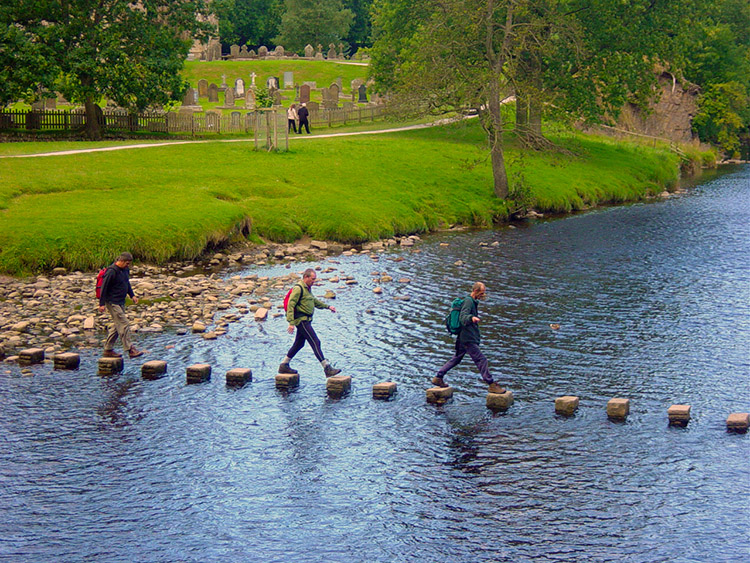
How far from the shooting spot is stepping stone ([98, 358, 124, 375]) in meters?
23.3

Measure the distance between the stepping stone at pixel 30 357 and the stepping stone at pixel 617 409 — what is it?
587 inches

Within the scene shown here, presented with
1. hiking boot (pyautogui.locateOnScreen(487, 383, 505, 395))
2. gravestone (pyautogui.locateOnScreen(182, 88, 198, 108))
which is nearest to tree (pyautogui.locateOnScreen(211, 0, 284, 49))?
gravestone (pyautogui.locateOnScreen(182, 88, 198, 108))

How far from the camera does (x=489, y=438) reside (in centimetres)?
1928

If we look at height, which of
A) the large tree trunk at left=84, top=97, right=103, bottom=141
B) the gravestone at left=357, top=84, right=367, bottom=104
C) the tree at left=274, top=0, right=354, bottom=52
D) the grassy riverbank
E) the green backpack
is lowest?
the green backpack

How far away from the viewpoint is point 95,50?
55.9m

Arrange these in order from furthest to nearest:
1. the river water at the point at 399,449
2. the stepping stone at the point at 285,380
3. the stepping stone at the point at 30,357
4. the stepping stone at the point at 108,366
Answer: the stepping stone at the point at 30,357, the stepping stone at the point at 108,366, the stepping stone at the point at 285,380, the river water at the point at 399,449

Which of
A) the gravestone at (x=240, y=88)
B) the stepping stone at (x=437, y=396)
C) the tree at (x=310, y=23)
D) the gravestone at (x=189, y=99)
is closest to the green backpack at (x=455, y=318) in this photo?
the stepping stone at (x=437, y=396)

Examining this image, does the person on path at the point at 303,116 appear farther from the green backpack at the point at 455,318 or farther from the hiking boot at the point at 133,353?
the green backpack at the point at 455,318

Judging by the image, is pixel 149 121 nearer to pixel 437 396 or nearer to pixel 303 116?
pixel 303 116

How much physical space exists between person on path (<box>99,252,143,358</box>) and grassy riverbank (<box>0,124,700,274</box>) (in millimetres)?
10210

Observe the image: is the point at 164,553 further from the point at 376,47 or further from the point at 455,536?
the point at 376,47

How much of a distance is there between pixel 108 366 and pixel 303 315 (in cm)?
537

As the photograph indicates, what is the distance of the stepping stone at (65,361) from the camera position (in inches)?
926

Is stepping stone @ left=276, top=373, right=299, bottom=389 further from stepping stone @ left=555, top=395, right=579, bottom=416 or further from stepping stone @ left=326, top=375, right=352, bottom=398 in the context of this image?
stepping stone @ left=555, top=395, right=579, bottom=416
